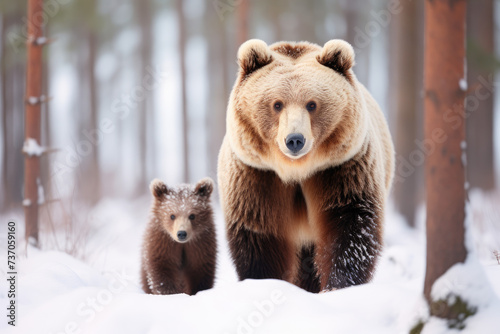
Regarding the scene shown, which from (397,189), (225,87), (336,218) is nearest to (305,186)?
(336,218)

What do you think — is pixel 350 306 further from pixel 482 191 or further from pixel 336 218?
pixel 482 191

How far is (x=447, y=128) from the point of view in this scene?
2.71m

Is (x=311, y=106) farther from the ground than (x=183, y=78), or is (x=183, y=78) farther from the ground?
(x=183, y=78)

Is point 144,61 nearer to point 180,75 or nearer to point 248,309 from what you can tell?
point 180,75

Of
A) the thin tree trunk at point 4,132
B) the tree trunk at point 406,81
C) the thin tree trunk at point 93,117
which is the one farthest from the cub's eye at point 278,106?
the thin tree trunk at point 93,117

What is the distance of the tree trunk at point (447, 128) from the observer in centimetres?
270

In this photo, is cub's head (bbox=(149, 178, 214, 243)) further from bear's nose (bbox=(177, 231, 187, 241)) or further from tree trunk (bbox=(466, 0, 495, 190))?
tree trunk (bbox=(466, 0, 495, 190))

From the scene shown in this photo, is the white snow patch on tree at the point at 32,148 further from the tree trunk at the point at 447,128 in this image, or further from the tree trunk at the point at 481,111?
the tree trunk at the point at 481,111

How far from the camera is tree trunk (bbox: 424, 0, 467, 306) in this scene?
2.70 m

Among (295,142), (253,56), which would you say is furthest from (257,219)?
(253,56)

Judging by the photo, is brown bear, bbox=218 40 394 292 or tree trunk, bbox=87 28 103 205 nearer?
brown bear, bbox=218 40 394 292

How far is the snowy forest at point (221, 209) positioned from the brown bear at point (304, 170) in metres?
0.45

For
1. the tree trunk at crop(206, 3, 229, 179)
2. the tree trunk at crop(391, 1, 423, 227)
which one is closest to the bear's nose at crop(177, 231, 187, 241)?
the tree trunk at crop(391, 1, 423, 227)

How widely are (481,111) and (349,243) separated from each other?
9.83m
